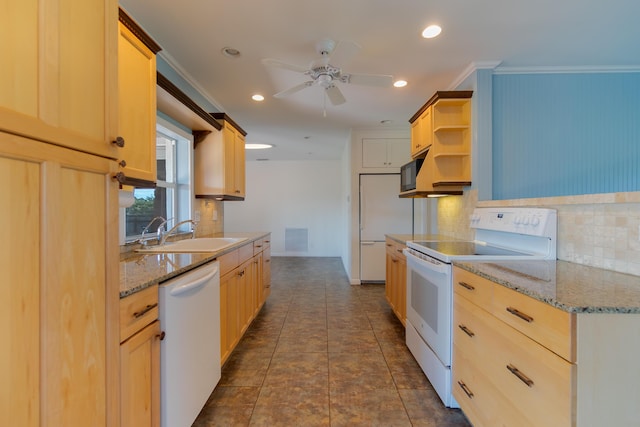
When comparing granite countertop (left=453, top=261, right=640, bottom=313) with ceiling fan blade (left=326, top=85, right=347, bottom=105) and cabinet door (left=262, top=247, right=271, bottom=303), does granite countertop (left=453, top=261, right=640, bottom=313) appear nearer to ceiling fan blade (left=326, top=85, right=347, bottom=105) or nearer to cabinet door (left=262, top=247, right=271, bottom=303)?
ceiling fan blade (left=326, top=85, right=347, bottom=105)

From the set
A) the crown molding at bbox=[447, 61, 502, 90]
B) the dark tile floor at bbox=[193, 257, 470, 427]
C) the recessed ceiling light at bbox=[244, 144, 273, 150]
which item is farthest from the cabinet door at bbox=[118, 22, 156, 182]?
the recessed ceiling light at bbox=[244, 144, 273, 150]

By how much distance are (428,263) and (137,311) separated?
1611 mm

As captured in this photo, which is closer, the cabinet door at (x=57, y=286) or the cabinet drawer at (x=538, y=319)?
the cabinet door at (x=57, y=286)

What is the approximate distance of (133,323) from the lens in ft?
3.36

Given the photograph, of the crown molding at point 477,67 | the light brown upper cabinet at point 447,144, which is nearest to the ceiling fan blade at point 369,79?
the light brown upper cabinet at point 447,144

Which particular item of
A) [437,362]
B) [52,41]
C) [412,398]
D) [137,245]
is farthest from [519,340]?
[137,245]

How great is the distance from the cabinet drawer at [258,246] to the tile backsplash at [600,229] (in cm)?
234

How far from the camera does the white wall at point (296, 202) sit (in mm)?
6988

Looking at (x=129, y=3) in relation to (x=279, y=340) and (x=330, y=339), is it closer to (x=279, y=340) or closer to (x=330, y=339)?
(x=279, y=340)

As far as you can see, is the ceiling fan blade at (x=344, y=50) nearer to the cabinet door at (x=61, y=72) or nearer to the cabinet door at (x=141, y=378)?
the cabinet door at (x=61, y=72)

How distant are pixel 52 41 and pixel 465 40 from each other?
250cm

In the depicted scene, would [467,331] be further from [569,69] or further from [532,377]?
[569,69]

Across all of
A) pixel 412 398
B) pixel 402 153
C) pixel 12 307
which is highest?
pixel 402 153

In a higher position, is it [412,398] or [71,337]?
[71,337]
